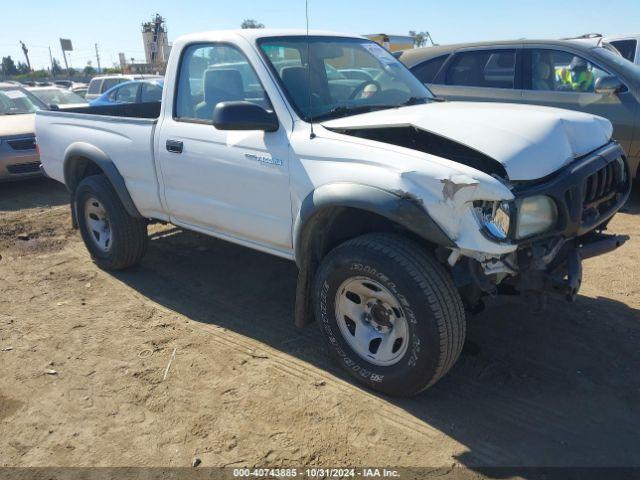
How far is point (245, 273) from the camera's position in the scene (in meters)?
4.90

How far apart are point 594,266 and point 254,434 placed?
11.1ft

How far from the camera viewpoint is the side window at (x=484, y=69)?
22.0 feet

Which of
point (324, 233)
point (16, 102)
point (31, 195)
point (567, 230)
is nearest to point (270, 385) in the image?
point (324, 233)

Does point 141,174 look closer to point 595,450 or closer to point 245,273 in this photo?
point 245,273

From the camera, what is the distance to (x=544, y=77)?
21.5 ft

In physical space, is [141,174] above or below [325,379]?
above

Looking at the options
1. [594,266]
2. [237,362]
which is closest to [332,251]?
[237,362]

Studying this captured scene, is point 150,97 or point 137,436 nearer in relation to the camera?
point 137,436

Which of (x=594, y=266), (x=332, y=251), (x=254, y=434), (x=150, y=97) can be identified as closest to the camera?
(x=254, y=434)

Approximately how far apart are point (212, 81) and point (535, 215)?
7.90 ft

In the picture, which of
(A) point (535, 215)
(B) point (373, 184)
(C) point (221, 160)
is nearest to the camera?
(A) point (535, 215)

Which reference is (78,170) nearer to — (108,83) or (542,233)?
(542,233)

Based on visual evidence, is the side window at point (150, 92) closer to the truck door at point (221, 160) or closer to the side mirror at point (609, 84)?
the truck door at point (221, 160)

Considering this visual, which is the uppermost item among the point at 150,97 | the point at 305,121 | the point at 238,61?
the point at 238,61
